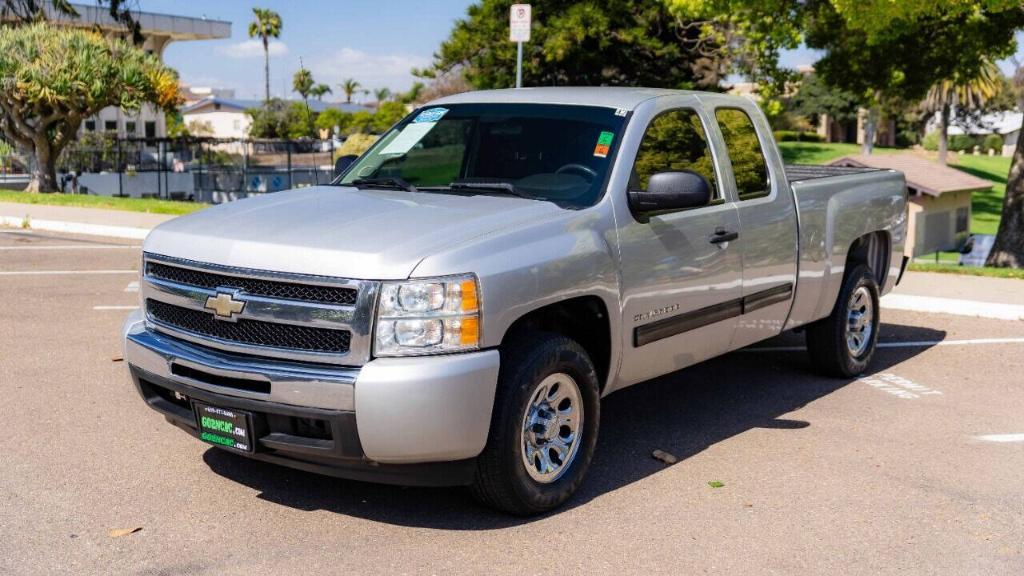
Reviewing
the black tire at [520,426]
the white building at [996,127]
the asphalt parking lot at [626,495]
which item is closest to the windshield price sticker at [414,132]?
the black tire at [520,426]

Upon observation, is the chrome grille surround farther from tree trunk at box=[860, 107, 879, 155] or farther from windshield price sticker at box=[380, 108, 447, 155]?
tree trunk at box=[860, 107, 879, 155]

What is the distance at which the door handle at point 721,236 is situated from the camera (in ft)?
19.9

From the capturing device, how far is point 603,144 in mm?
5715

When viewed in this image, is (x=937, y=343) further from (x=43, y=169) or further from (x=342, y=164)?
(x=43, y=169)

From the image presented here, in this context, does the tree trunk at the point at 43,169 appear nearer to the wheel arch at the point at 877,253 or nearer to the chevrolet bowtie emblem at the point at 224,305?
the wheel arch at the point at 877,253

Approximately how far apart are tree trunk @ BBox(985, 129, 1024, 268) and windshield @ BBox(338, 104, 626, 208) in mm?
12799

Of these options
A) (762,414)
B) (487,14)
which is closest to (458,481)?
(762,414)

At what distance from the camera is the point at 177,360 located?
4949 millimetres

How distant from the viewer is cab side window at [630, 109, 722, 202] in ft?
19.1

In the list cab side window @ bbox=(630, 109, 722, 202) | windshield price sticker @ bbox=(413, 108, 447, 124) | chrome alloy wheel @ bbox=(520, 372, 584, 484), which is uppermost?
windshield price sticker @ bbox=(413, 108, 447, 124)

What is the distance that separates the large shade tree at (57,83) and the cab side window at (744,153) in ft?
72.6

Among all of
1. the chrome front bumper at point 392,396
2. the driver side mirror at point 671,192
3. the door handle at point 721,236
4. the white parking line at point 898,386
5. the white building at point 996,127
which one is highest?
the white building at point 996,127

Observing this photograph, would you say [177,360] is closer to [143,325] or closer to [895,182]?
[143,325]

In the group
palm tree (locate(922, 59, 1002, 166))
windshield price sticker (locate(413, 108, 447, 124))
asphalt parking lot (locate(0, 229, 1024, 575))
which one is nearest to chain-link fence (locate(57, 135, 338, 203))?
asphalt parking lot (locate(0, 229, 1024, 575))
